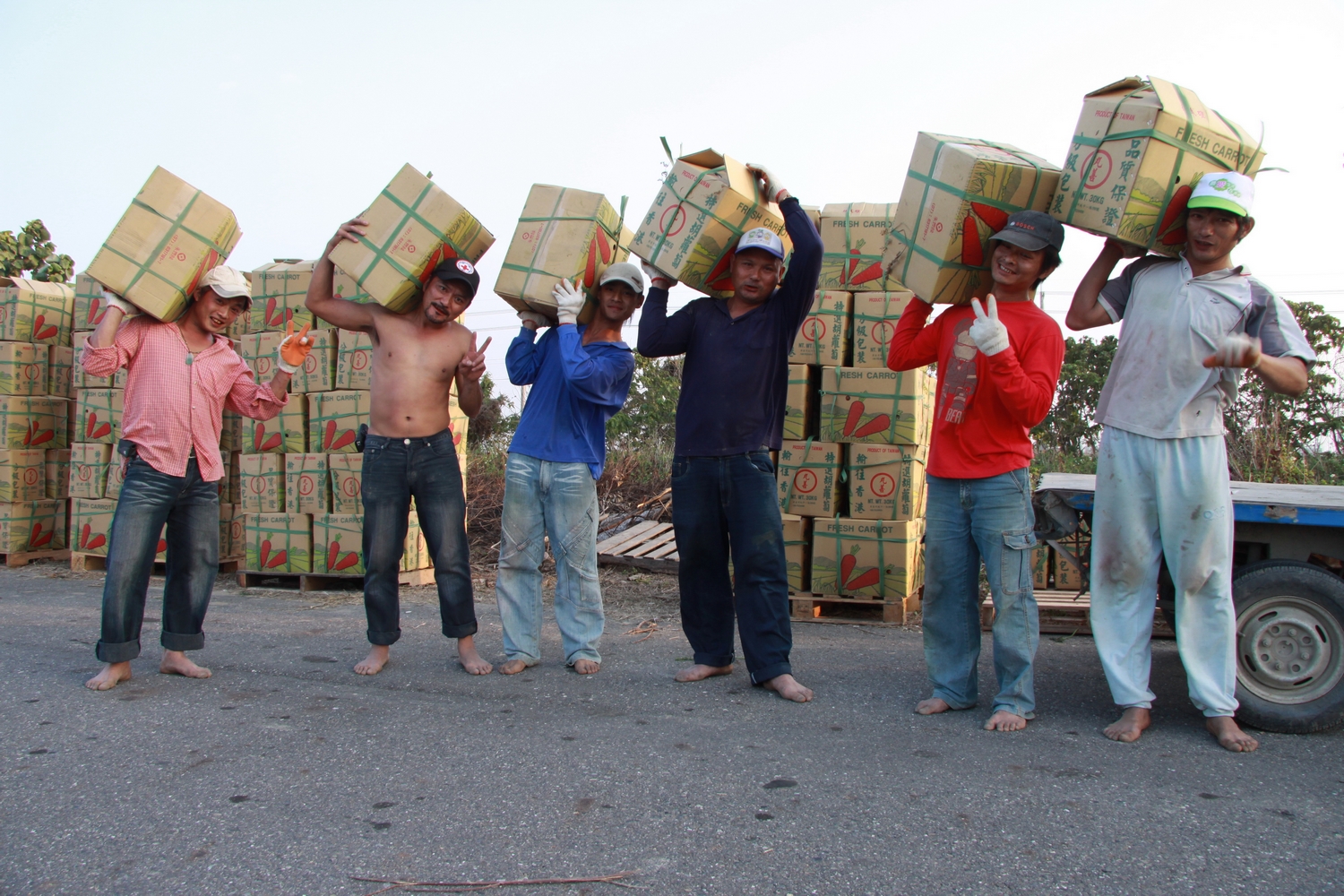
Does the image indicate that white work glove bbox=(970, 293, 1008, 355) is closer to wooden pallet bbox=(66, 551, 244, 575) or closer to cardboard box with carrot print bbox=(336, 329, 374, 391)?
cardboard box with carrot print bbox=(336, 329, 374, 391)

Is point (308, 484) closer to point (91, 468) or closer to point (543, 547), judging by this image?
point (91, 468)

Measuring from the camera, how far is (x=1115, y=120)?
126 inches

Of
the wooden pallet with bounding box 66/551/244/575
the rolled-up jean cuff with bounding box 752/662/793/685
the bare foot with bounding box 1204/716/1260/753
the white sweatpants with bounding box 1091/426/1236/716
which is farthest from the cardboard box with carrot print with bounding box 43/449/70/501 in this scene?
the bare foot with bounding box 1204/716/1260/753

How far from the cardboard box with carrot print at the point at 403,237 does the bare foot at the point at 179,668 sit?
1.86 meters

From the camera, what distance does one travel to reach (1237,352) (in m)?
2.99

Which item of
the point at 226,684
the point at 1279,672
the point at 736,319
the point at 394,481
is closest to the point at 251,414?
A: the point at 394,481

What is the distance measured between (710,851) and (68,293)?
355 inches

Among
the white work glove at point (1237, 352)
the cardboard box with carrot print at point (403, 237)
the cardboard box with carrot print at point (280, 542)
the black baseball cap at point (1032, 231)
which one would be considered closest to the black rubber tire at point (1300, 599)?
the white work glove at point (1237, 352)

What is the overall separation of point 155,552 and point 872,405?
4028 mm

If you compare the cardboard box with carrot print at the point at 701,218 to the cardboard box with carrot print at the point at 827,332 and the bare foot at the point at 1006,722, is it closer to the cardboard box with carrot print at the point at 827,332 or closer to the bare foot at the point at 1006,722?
the cardboard box with carrot print at the point at 827,332

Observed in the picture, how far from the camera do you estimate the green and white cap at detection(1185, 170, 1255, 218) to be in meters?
3.08

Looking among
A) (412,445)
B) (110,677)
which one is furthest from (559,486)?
(110,677)

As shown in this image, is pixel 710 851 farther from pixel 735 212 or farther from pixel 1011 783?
pixel 735 212

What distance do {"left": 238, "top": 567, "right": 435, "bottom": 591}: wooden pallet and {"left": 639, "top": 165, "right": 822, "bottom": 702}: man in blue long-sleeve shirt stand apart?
3624mm
